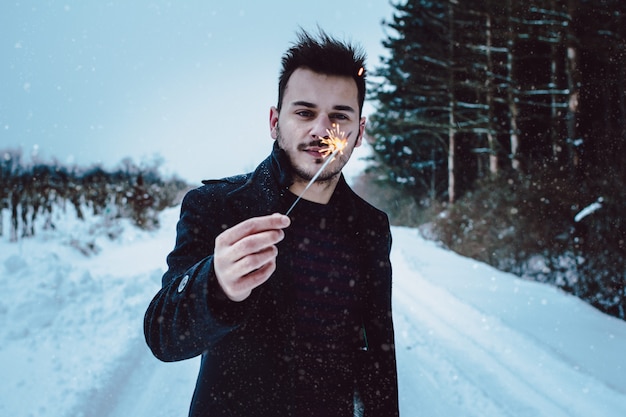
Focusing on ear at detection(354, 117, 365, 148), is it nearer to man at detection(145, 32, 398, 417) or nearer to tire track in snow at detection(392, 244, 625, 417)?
man at detection(145, 32, 398, 417)

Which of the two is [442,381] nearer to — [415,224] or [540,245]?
[540,245]

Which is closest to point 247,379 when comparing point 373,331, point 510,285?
point 373,331

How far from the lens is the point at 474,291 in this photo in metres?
6.87

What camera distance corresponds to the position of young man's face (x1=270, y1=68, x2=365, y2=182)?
163cm

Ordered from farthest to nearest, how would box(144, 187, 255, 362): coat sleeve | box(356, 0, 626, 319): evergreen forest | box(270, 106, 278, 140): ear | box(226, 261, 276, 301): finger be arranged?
box(356, 0, 626, 319): evergreen forest
box(270, 106, 278, 140): ear
box(144, 187, 255, 362): coat sleeve
box(226, 261, 276, 301): finger

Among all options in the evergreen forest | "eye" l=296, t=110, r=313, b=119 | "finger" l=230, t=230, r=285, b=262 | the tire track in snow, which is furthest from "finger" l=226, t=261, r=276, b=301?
the evergreen forest

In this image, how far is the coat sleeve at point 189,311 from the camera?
3.65 feet

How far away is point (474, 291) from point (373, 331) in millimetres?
5822

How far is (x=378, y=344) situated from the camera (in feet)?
6.02

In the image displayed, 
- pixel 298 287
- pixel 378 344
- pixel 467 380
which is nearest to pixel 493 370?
pixel 467 380

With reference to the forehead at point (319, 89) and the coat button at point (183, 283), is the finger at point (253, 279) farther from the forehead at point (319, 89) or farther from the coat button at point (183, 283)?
the forehead at point (319, 89)

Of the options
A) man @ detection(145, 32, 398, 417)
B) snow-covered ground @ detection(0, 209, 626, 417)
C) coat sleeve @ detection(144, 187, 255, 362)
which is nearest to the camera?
coat sleeve @ detection(144, 187, 255, 362)

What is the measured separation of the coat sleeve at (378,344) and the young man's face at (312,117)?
52 centimetres

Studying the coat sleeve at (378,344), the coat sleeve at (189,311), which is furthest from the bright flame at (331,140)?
the coat sleeve at (189,311)
